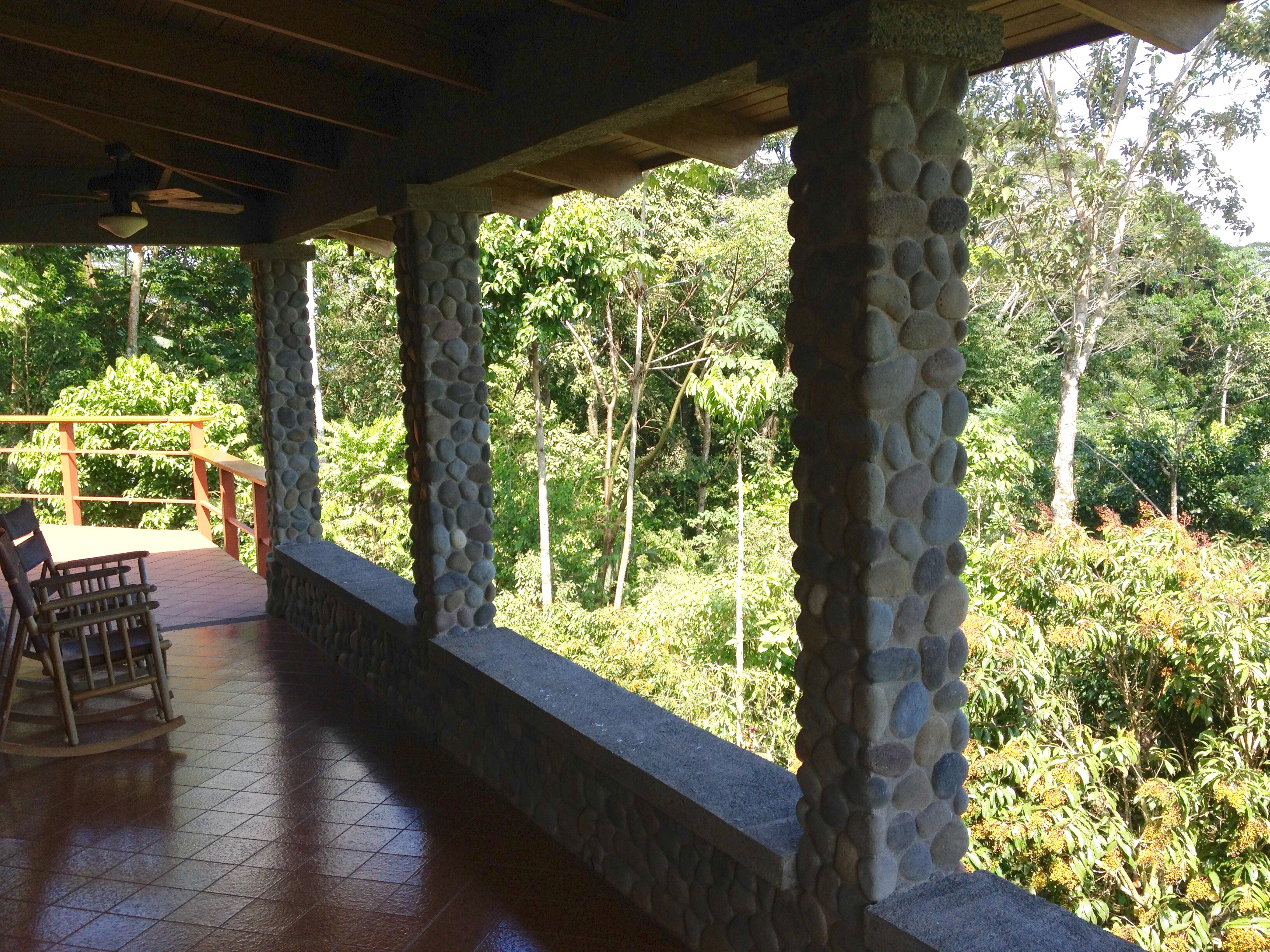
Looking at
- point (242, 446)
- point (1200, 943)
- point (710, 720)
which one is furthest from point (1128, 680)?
point (242, 446)

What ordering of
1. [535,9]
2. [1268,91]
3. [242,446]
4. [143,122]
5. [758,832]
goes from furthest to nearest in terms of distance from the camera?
[242,446] < [1268,91] < [143,122] < [535,9] < [758,832]

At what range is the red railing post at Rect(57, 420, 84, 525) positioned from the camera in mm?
8602

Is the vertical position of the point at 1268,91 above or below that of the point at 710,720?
above

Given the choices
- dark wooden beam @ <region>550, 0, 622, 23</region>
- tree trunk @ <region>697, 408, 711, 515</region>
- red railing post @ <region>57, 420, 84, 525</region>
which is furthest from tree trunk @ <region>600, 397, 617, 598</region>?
dark wooden beam @ <region>550, 0, 622, 23</region>

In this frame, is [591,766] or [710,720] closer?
[591,766]

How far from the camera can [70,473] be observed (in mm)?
8922

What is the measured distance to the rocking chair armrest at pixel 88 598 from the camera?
13.2ft

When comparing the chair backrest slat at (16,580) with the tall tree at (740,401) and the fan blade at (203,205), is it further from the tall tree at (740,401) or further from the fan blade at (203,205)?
the tall tree at (740,401)

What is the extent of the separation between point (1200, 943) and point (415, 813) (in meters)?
4.08

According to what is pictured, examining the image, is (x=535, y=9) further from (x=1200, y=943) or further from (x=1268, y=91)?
(x=1268, y=91)

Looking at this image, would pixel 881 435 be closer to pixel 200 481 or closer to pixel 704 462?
pixel 200 481

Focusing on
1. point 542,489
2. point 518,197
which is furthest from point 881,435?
point 542,489

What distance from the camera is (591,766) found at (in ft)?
10.1

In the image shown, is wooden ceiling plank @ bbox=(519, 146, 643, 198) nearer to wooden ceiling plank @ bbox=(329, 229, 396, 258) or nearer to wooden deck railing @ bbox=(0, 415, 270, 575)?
wooden ceiling plank @ bbox=(329, 229, 396, 258)
